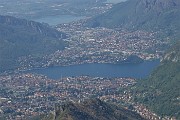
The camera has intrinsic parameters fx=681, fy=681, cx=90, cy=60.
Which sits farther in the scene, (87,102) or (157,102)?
(157,102)

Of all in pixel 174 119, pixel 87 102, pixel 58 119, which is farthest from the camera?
pixel 174 119

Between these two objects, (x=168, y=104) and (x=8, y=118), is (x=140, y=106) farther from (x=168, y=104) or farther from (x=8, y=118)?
(x=8, y=118)

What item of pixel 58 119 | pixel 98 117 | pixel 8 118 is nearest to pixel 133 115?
pixel 98 117

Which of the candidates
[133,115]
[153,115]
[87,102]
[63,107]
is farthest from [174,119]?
[63,107]

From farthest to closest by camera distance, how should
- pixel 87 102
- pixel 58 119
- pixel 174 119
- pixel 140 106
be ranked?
pixel 140 106 → pixel 174 119 → pixel 87 102 → pixel 58 119

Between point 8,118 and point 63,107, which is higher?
point 63,107

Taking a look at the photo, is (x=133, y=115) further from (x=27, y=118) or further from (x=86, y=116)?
(x=27, y=118)
